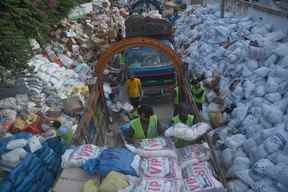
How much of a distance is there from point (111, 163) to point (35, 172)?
7.50 feet

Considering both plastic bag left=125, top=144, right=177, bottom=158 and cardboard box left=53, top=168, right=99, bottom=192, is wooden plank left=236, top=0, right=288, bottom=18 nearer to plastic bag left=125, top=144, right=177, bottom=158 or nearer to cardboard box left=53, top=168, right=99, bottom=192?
plastic bag left=125, top=144, right=177, bottom=158

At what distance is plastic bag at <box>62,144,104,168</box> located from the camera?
4.44 meters

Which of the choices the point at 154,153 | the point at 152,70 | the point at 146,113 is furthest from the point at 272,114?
the point at 152,70

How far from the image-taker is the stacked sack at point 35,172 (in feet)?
19.3

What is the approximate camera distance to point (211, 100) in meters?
9.20

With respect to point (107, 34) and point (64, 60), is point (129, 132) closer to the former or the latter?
point (64, 60)

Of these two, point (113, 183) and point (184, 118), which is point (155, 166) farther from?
point (184, 118)

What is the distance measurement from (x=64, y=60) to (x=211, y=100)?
5.17 meters

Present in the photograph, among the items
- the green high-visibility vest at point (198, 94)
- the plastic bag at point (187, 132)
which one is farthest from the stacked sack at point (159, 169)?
the green high-visibility vest at point (198, 94)

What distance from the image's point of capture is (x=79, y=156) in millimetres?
4531

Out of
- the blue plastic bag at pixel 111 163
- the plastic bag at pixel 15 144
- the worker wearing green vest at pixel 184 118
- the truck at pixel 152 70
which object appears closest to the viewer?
the blue plastic bag at pixel 111 163

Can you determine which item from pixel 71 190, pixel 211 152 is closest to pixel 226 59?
pixel 211 152

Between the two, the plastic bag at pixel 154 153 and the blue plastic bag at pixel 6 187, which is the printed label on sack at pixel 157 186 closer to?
the plastic bag at pixel 154 153

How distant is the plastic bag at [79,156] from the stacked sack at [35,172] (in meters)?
1.23
